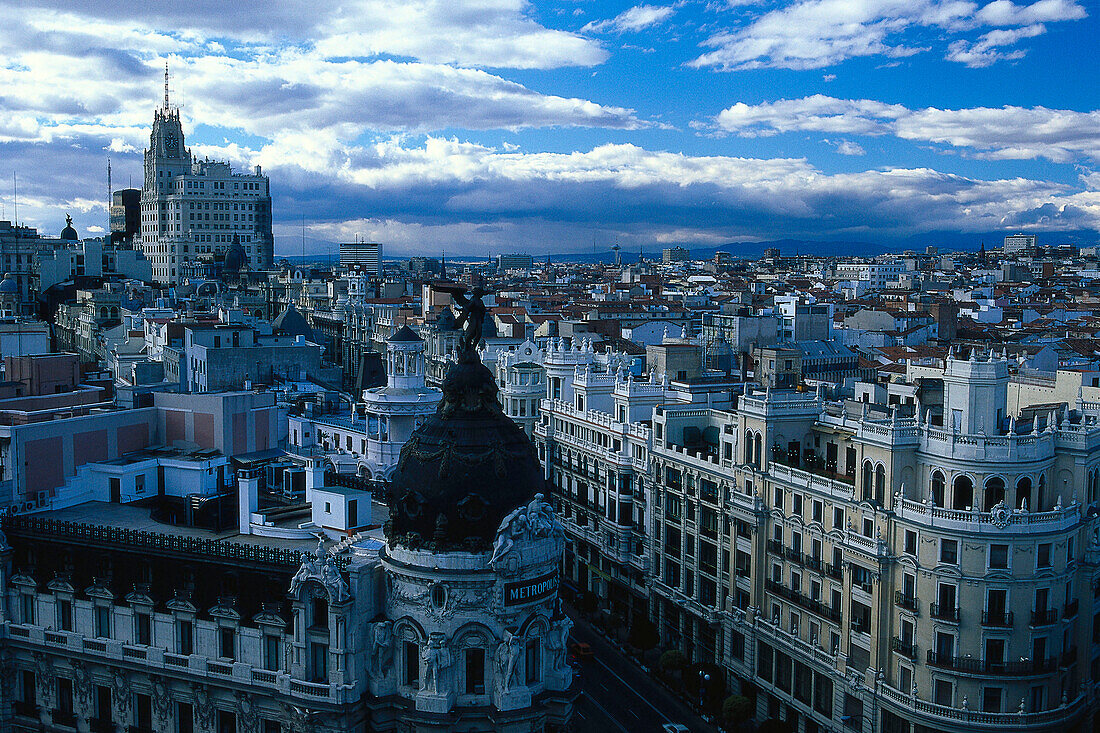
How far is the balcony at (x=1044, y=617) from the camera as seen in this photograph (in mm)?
52844

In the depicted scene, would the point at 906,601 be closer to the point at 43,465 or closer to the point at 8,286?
the point at 43,465

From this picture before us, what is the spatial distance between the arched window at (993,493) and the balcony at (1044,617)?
5.57m

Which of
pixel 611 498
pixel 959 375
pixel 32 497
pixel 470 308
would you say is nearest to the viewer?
pixel 470 308

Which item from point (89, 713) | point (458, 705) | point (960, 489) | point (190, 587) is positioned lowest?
point (89, 713)

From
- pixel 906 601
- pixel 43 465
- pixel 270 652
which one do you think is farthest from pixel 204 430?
pixel 906 601

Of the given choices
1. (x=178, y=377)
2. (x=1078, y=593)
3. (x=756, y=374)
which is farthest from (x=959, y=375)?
(x=178, y=377)

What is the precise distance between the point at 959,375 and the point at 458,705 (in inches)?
1204

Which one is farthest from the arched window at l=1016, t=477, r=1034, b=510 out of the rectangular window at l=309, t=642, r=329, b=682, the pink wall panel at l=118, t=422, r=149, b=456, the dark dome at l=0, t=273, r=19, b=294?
the dark dome at l=0, t=273, r=19, b=294

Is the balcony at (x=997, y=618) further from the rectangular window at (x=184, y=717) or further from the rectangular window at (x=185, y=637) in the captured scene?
the rectangular window at (x=184, y=717)

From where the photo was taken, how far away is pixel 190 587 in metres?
49.8

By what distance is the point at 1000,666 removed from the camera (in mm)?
52906

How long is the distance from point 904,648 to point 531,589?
22293 millimetres

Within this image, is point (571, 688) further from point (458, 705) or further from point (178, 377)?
point (178, 377)

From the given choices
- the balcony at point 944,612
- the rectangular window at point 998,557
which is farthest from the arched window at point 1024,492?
the balcony at point 944,612
